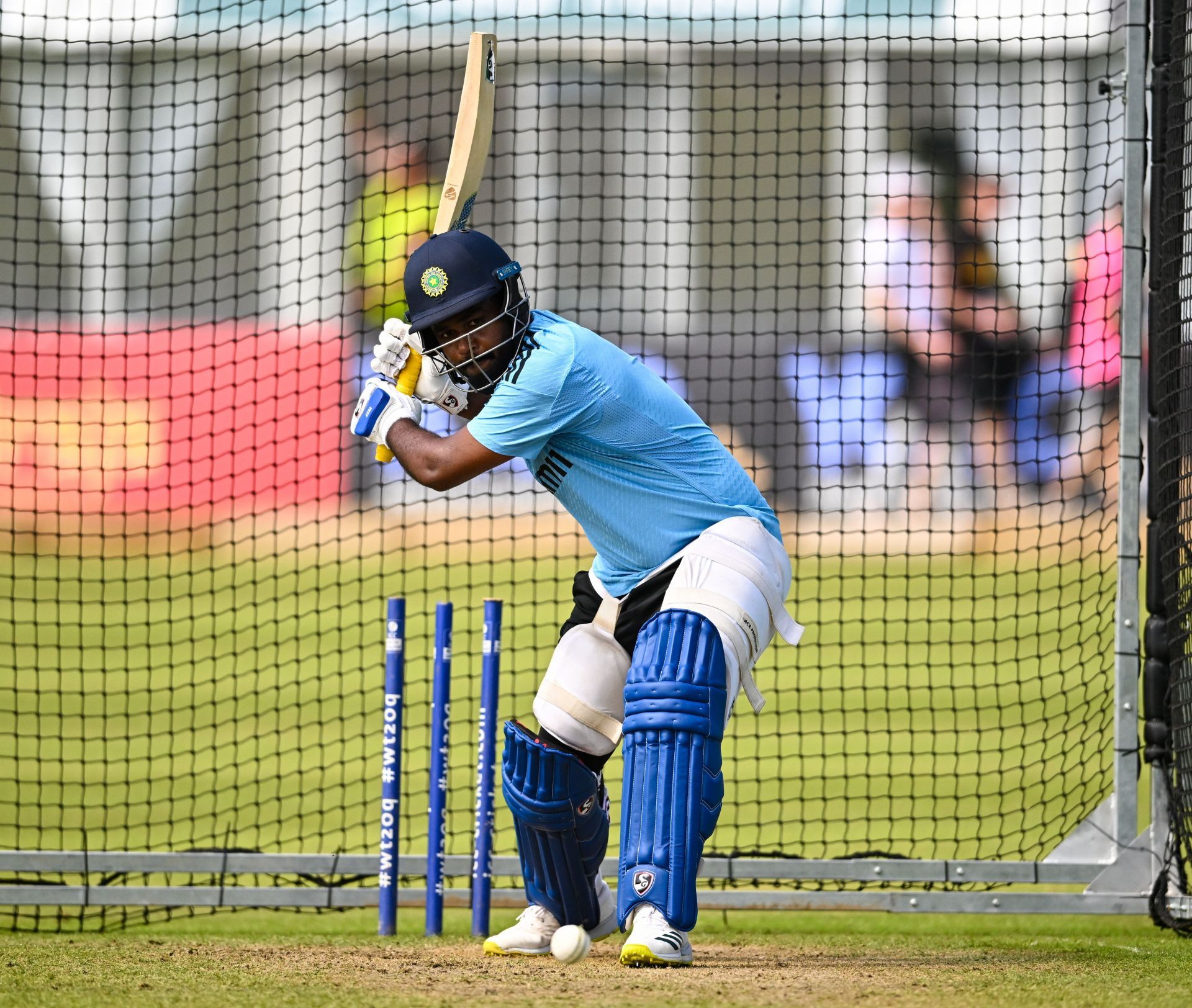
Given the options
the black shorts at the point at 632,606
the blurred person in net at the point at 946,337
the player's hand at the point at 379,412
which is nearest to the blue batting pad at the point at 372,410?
the player's hand at the point at 379,412

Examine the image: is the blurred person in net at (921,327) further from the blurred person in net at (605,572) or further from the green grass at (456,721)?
the blurred person in net at (605,572)

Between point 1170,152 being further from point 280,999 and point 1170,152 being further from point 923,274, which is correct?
point 923,274

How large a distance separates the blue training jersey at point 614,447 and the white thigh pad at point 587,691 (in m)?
0.18

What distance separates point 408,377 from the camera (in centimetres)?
459

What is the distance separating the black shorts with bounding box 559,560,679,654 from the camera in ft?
14.8

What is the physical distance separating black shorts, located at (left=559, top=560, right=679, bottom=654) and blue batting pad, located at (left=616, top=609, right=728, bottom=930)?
0.71 ft

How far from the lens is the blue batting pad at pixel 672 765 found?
13.8 feet

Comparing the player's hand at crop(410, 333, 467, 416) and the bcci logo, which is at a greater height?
the player's hand at crop(410, 333, 467, 416)

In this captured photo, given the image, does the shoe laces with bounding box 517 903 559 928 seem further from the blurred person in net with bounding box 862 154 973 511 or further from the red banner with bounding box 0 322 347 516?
the blurred person in net with bounding box 862 154 973 511

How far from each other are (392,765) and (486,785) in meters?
0.32

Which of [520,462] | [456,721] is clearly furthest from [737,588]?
[520,462]

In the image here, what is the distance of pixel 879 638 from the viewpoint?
11555mm

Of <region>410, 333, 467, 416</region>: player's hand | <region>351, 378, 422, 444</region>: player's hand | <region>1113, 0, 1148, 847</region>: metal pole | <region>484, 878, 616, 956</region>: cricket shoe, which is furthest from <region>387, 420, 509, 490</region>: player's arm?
<region>1113, 0, 1148, 847</region>: metal pole

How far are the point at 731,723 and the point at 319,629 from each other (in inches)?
135
